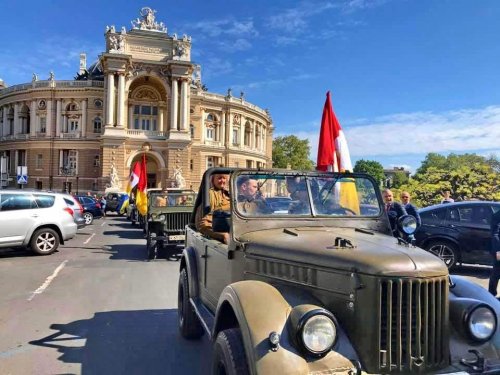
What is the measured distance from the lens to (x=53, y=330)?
19.0 ft

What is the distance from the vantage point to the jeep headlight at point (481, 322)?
115 inches

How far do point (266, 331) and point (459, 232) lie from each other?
8782mm

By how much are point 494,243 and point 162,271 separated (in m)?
6.90

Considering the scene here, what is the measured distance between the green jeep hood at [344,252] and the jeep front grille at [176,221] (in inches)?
360

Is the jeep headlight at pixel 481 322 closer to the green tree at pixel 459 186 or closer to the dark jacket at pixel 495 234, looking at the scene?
the dark jacket at pixel 495 234

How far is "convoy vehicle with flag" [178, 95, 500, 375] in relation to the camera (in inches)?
104

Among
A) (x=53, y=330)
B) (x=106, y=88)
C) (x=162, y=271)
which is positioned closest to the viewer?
(x=53, y=330)

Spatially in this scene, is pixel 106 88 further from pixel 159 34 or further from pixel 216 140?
pixel 216 140

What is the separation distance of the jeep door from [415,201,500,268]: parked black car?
1000 cm

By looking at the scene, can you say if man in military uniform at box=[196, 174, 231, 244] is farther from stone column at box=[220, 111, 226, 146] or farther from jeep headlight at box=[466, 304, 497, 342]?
stone column at box=[220, 111, 226, 146]

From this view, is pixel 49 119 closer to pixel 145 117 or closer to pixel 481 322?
pixel 145 117

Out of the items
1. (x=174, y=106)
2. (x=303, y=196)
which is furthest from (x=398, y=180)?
(x=303, y=196)

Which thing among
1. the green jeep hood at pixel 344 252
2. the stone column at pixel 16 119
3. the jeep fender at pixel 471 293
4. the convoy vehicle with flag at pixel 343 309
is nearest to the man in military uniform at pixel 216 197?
the convoy vehicle with flag at pixel 343 309

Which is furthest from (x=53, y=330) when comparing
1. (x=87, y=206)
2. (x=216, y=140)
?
(x=216, y=140)
